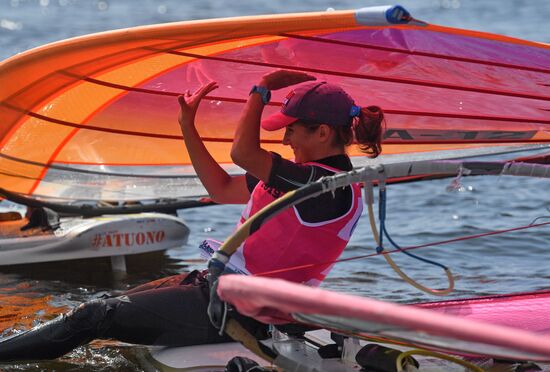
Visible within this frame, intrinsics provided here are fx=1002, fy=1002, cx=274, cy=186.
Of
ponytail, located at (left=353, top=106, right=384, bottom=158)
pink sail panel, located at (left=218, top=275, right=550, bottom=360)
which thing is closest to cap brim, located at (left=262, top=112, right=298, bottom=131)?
ponytail, located at (left=353, top=106, right=384, bottom=158)

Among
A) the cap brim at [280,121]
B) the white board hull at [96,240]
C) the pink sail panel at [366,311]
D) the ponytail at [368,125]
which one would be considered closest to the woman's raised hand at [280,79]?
the cap brim at [280,121]

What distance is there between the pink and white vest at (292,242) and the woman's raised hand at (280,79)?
0.36 meters

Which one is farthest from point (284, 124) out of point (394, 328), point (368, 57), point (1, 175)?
point (1, 175)

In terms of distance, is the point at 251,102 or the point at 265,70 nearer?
the point at 251,102

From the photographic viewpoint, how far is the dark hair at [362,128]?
11.6ft

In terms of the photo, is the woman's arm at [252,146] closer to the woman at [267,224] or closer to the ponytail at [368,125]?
the woman at [267,224]

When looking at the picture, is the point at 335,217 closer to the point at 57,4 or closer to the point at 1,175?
the point at 1,175

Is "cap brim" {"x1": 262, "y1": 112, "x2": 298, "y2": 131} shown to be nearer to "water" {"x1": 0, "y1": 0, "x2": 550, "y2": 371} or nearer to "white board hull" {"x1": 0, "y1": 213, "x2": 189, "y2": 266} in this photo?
"water" {"x1": 0, "y1": 0, "x2": 550, "y2": 371}

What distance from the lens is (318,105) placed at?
11.3ft

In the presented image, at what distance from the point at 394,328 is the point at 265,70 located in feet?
6.49

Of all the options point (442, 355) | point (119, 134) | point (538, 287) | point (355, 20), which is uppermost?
point (355, 20)

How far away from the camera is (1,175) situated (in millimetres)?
5832

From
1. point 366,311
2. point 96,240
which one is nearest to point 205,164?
point 366,311

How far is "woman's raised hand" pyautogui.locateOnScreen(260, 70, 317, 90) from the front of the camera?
3604 millimetres
